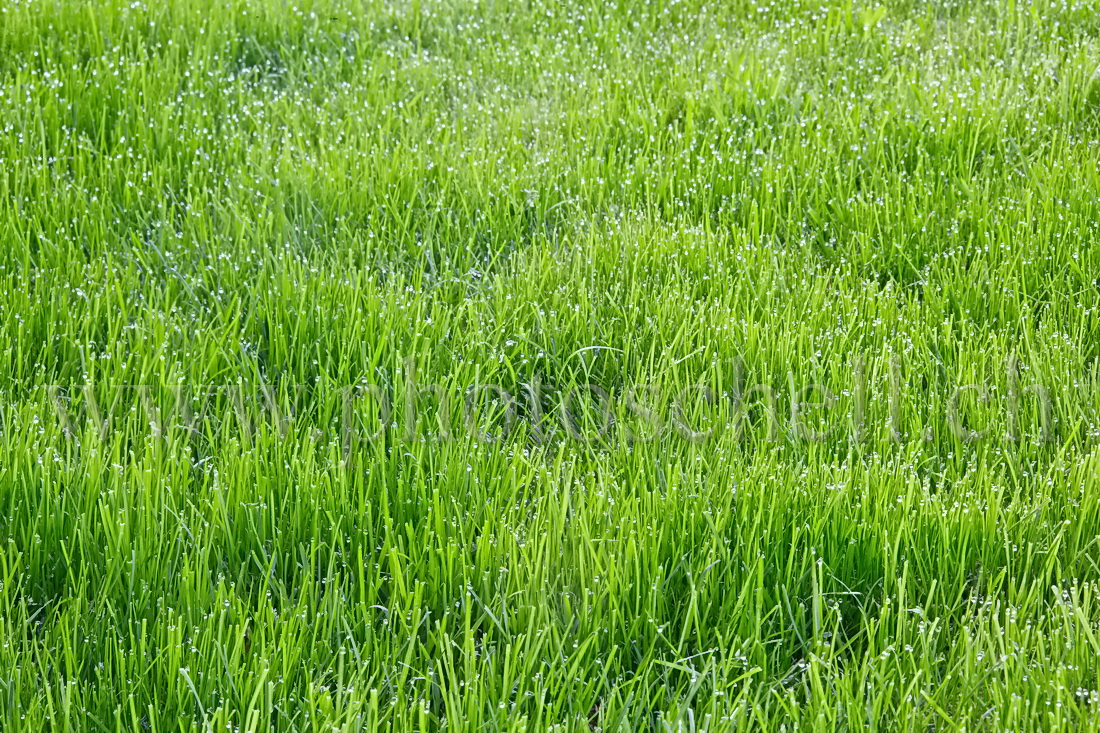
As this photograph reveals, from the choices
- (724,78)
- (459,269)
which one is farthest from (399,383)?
(724,78)

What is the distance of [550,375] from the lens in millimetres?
3201

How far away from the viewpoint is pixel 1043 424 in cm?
289

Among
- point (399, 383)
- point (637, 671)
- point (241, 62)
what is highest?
point (241, 62)

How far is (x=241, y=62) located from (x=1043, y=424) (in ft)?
13.2

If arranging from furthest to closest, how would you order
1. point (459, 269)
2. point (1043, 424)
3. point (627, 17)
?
point (627, 17), point (459, 269), point (1043, 424)

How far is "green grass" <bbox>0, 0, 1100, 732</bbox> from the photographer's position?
2145 mm

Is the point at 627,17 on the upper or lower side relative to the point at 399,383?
upper

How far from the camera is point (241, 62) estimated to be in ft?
16.6

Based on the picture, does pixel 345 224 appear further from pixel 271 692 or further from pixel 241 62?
pixel 271 692

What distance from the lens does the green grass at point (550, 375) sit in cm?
214

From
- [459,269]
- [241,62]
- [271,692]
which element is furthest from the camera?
[241,62]

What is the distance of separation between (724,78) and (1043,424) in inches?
96.1

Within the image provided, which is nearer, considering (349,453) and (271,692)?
(271,692)

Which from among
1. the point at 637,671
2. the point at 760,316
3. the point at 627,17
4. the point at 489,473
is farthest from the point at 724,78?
the point at 637,671
